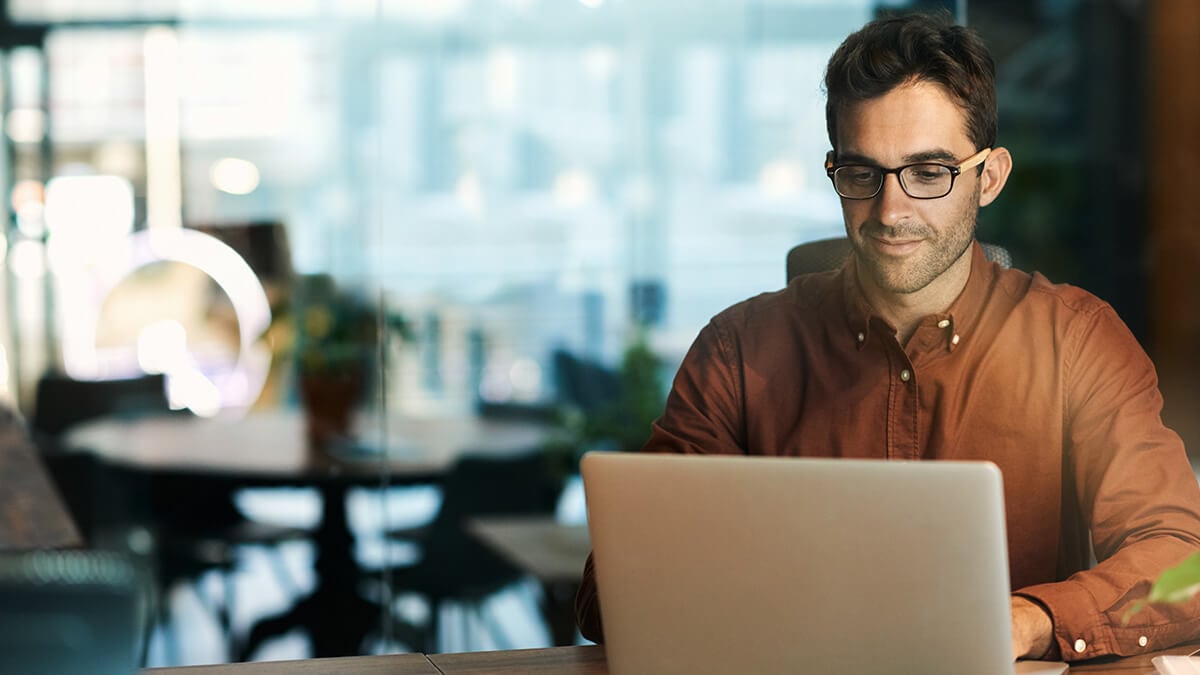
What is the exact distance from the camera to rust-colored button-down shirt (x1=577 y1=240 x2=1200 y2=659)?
1.69 m

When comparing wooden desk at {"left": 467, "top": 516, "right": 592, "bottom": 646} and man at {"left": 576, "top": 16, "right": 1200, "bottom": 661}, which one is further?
wooden desk at {"left": 467, "top": 516, "right": 592, "bottom": 646}

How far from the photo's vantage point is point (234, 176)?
4379 mm

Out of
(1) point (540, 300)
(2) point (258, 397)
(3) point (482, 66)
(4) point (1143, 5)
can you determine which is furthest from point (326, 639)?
(4) point (1143, 5)

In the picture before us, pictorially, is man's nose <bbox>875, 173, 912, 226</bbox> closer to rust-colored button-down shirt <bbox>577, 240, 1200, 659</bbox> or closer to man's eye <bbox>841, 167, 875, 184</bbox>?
man's eye <bbox>841, 167, 875, 184</bbox>

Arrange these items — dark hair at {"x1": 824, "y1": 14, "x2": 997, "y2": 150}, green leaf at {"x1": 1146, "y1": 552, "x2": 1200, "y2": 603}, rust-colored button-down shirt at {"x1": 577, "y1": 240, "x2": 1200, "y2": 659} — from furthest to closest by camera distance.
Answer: dark hair at {"x1": 824, "y1": 14, "x2": 997, "y2": 150}
rust-colored button-down shirt at {"x1": 577, "y1": 240, "x2": 1200, "y2": 659}
green leaf at {"x1": 1146, "y1": 552, "x2": 1200, "y2": 603}

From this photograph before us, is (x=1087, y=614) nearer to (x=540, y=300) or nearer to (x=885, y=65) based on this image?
(x=885, y=65)

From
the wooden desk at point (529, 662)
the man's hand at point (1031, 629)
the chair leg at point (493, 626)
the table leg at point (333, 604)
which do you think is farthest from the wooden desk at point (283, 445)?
the man's hand at point (1031, 629)

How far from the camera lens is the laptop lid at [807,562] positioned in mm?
1077

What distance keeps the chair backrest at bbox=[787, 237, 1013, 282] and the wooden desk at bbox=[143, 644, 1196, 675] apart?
2.28 feet

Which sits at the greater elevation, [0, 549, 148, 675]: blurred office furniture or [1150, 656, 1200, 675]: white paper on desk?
[1150, 656, 1200, 675]: white paper on desk

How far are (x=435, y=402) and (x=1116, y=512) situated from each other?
2920mm

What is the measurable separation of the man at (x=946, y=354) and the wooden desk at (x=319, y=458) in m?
2.49

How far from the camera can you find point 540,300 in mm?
4348

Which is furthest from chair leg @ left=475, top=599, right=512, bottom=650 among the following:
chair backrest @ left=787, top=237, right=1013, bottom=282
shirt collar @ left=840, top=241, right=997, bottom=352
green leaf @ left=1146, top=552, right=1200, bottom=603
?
green leaf @ left=1146, top=552, right=1200, bottom=603
